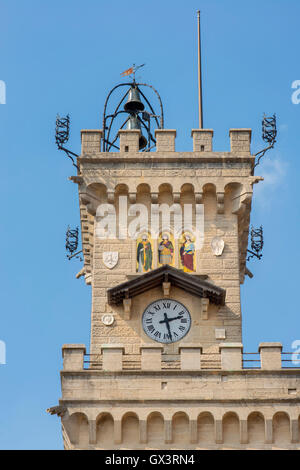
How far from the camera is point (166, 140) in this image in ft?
170

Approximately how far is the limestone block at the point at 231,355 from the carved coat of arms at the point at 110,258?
5.54 metres

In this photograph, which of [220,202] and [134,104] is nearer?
[220,202]

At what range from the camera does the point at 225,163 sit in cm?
5159

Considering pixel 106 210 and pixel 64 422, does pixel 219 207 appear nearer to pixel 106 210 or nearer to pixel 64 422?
pixel 106 210

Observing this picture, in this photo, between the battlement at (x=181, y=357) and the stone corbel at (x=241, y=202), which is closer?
the battlement at (x=181, y=357)

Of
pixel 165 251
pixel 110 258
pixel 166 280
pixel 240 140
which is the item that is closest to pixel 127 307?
pixel 166 280

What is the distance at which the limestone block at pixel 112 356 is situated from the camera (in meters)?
46.3

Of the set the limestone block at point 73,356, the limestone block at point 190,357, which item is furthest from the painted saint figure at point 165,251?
the limestone block at point 73,356

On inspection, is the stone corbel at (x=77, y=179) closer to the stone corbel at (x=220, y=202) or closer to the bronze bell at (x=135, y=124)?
the stone corbel at (x=220, y=202)

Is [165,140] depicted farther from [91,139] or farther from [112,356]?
[112,356]

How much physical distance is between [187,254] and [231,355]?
5214mm

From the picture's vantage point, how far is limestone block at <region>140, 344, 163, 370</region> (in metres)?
46.4

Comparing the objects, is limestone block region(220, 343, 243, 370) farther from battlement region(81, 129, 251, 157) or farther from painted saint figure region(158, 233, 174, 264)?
battlement region(81, 129, 251, 157)

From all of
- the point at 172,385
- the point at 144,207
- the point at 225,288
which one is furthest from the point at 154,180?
the point at 172,385
